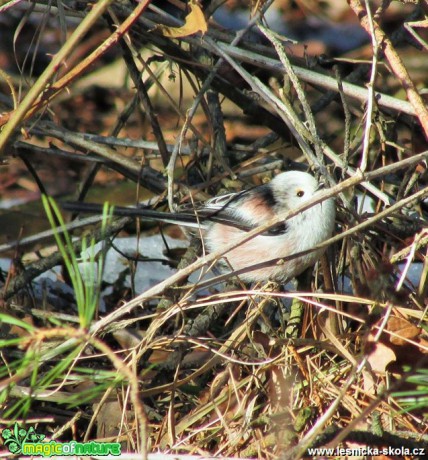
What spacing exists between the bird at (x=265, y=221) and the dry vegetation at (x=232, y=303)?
4.1 inches

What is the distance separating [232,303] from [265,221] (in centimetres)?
41

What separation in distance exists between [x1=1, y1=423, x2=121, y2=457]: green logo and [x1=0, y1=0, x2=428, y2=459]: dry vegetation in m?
0.06

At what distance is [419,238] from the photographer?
235cm

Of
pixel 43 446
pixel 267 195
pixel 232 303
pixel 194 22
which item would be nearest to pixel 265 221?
pixel 267 195

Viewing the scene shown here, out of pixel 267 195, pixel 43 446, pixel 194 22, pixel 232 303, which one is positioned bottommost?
pixel 232 303

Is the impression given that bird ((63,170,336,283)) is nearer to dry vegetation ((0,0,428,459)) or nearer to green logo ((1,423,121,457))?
dry vegetation ((0,0,428,459))

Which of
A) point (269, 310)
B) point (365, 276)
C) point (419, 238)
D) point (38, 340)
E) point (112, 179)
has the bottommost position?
point (112, 179)

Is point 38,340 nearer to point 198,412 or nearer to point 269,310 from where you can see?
point 198,412

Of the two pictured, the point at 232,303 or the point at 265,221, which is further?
the point at 265,221

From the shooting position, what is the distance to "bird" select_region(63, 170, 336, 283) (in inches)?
111

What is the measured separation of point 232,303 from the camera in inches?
115

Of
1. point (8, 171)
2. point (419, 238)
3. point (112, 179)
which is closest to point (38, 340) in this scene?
point (419, 238)

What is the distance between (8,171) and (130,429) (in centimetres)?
340

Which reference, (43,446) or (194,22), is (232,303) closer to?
(43,446)
